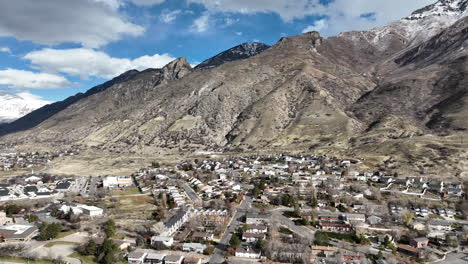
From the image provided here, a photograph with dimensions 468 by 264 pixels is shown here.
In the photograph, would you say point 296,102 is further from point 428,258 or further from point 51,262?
point 51,262

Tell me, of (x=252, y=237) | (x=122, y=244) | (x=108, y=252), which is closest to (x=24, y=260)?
(x=108, y=252)

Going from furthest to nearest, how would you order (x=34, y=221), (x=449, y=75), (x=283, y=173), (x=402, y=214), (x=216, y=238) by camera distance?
(x=449, y=75), (x=283, y=173), (x=402, y=214), (x=34, y=221), (x=216, y=238)

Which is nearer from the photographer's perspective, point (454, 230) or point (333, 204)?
point (454, 230)

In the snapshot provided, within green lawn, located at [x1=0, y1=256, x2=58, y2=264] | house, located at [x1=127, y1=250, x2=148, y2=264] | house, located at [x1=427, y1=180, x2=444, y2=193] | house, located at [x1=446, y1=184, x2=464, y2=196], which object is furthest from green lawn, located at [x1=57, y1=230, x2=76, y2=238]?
house, located at [x1=446, y1=184, x2=464, y2=196]

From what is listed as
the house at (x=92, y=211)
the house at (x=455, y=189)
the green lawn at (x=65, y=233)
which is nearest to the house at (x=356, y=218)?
the house at (x=455, y=189)

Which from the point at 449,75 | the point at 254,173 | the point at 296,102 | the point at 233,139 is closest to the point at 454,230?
the point at 254,173

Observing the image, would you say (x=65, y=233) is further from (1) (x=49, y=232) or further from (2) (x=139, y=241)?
(2) (x=139, y=241)

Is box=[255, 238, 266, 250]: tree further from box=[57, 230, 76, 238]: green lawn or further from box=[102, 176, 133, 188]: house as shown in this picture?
box=[102, 176, 133, 188]: house
